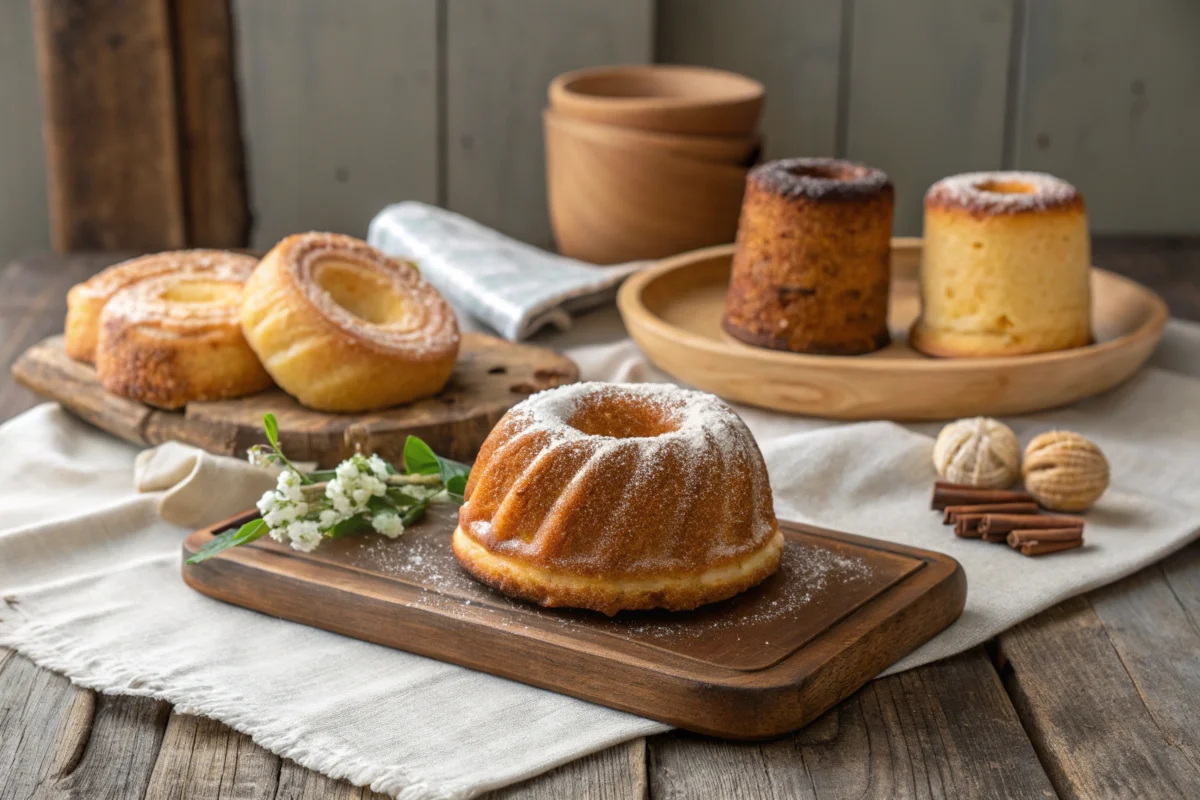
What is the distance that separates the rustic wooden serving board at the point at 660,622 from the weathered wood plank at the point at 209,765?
159mm

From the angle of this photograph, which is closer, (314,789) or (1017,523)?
(314,789)

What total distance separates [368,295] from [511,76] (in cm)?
129

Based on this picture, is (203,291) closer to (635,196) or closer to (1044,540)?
(635,196)

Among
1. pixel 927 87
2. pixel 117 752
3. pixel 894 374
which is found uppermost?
pixel 927 87

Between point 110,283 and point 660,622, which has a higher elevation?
point 110,283

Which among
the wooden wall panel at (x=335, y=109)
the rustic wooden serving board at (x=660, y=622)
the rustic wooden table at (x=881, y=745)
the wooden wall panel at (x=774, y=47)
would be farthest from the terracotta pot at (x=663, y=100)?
the rustic wooden table at (x=881, y=745)

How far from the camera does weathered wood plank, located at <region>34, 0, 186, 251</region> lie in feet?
8.11

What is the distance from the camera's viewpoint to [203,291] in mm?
1738

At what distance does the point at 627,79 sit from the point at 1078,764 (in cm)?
178

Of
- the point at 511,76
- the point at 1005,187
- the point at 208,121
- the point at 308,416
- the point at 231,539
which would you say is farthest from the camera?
the point at 511,76

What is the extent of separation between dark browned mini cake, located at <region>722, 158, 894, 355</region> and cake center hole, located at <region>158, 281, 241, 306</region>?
67cm

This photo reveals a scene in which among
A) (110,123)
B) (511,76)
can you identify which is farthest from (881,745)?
(511,76)

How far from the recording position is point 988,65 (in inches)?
117

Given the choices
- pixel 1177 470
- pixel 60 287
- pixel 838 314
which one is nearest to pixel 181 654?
pixel 838 314
